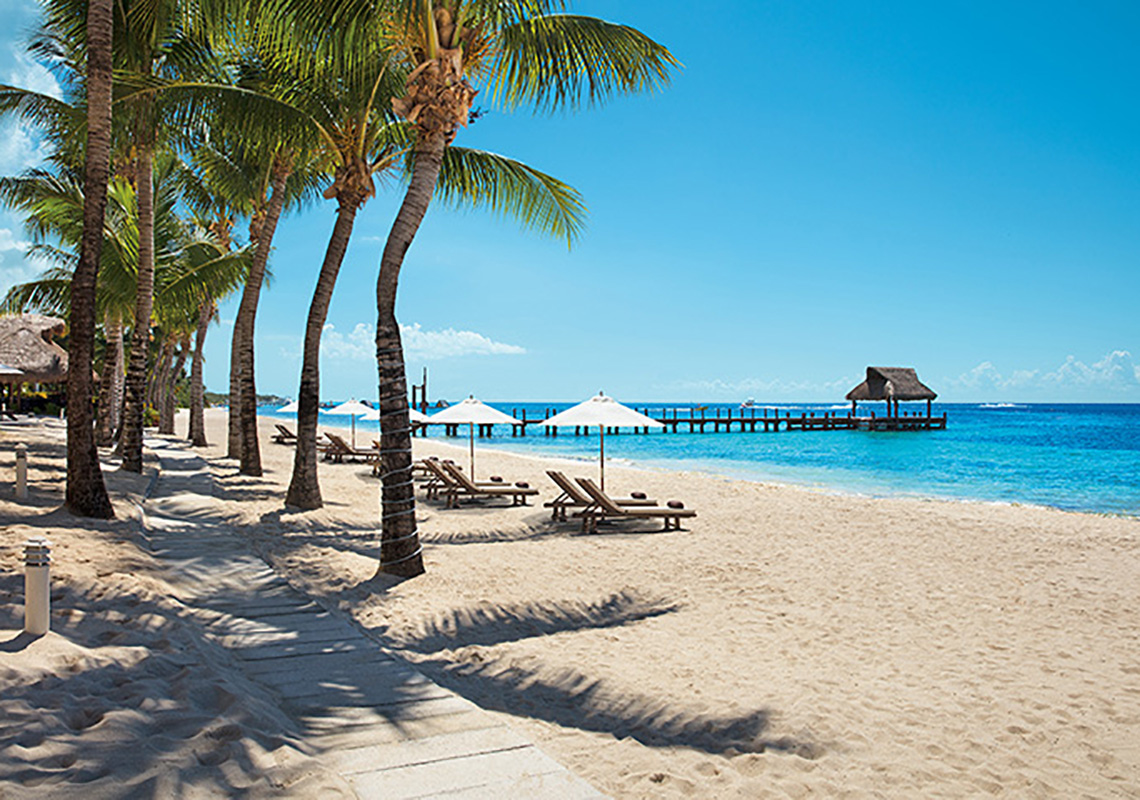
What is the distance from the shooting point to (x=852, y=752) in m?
3.76

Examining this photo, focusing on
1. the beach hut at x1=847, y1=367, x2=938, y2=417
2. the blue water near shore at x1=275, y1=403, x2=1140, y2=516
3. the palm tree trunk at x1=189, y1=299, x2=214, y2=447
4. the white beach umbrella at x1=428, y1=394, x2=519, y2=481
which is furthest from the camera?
the beach hut at x1=847, y1=367, x2=938, y2=417

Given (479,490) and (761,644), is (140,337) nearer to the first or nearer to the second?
(479,490)

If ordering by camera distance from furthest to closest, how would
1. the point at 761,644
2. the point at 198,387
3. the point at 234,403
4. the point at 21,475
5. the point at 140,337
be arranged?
the point at 198,387, the point at 234,403, the point at 140,337, the point at 21,475, the point at 761,644

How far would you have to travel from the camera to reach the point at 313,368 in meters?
11.2

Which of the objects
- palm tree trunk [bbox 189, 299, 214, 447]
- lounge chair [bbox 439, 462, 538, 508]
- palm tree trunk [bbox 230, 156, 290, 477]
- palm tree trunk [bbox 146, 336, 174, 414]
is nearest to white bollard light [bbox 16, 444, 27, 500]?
palm tree trunk [bbox 230, 156, 290, 477]

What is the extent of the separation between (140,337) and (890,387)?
5012 cm

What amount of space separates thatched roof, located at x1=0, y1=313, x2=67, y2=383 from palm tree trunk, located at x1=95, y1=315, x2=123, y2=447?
196 cm

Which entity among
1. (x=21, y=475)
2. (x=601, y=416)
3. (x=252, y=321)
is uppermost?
(x=252, y=321)

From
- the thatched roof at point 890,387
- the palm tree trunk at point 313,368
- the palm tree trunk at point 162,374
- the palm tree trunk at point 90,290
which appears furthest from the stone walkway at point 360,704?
the thatched roof at point 890,387

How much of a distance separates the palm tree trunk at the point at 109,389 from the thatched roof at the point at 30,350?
1.96 m

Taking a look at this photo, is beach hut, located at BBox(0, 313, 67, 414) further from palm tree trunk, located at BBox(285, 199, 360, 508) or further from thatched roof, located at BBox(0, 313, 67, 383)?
palm tree trunk, located at BBox(285, 199, 360, 508)

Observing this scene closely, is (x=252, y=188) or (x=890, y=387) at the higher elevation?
(x=252, y=188)

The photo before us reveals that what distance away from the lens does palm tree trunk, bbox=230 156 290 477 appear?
13.8 metres

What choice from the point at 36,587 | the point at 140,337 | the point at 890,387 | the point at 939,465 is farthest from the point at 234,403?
the point at 890,387
